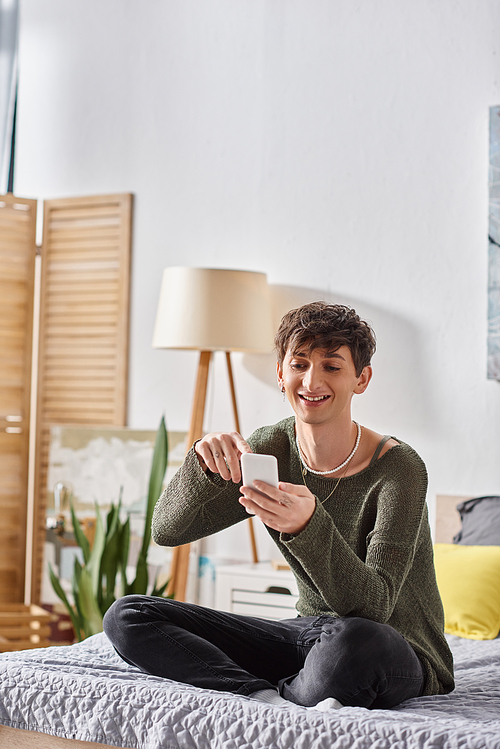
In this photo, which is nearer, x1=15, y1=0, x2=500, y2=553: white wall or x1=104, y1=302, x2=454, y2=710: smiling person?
x1=104, y1=302, x2=454, y2=710: smiling person

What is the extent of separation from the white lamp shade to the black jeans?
1.46 metres

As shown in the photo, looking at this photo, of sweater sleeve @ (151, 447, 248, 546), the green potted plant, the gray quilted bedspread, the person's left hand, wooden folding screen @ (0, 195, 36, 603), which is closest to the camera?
the gray quilted bedspread

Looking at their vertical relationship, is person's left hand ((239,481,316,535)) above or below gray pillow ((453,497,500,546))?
above

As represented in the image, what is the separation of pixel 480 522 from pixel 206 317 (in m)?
1.16

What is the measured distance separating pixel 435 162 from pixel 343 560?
2071mm

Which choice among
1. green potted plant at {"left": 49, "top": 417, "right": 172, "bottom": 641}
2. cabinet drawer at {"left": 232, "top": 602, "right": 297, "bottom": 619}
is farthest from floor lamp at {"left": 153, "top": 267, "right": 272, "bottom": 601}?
cabinet drawer at {"left": 232, "top": 602, "right": 297, "bottom": 619}

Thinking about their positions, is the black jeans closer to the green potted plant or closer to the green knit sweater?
the green knit sweater

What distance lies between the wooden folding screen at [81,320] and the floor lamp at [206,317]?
1.82 feet

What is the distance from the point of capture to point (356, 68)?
3.25 meters

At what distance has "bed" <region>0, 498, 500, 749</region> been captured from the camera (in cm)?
127

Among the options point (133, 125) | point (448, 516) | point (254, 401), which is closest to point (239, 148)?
point (133, 125)

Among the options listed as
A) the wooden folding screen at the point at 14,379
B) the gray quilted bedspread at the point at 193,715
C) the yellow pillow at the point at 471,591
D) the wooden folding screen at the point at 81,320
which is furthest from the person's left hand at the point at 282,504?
the wooden folding screen at the point at 14,379

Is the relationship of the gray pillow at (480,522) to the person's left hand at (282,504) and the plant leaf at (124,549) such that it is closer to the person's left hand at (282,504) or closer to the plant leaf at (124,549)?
the plant leaf at (124,549)

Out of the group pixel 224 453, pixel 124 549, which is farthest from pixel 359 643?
pixel 124 549
